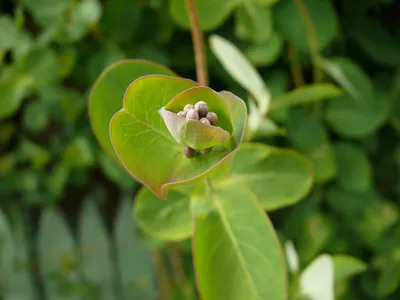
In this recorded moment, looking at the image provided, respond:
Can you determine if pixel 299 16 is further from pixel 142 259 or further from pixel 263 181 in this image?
pixel 142 259

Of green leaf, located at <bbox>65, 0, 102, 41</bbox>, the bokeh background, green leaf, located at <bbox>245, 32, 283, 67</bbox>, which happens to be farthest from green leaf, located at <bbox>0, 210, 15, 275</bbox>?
green leaf, located at <bbox>245, 32, 283, 67</bbox>

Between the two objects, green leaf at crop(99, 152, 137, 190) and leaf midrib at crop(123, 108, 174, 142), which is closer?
leaf midrib at crop(123, 108, 174, 142)

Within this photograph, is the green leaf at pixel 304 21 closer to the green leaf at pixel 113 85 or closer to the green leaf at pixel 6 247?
the green leaf at pixel 113 85

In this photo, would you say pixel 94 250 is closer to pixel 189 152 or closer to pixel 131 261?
pixel 131 261

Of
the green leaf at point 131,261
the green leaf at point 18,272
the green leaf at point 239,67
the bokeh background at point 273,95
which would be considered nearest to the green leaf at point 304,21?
the bokeh background at point 273,95

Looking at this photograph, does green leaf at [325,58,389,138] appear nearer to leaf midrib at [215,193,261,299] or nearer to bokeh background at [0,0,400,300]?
bokeh background at [0,0,400,300]

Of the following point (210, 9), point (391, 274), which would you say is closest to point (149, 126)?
point (210, 9)
